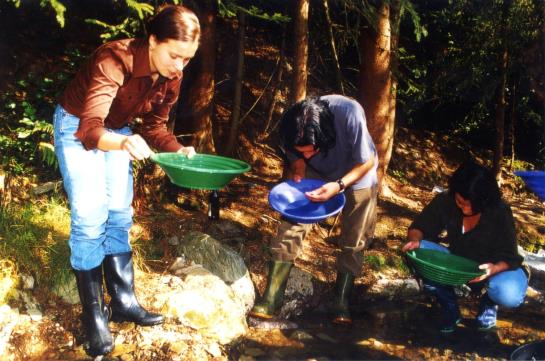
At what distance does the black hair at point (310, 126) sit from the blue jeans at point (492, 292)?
1.29 m

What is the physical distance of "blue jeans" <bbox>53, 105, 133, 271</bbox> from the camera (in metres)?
2.69

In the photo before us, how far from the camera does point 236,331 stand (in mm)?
3484

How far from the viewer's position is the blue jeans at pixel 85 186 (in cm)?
269

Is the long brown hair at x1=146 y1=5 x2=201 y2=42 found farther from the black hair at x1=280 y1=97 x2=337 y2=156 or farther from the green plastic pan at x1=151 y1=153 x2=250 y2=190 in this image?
the black hair at x1=280 y1=97 x2=337 y2=156

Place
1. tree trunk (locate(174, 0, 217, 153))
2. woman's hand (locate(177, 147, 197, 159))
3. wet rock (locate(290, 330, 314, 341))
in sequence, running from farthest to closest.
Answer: tree trunk (locate(174, 0, 217, 153)) → wet rock (locate(290, 330, 314, 341)) → woman's hand (locate(177, 147, 197, 159))

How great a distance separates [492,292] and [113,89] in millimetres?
3009

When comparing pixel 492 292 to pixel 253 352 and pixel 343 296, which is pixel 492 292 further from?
pixel 253 352

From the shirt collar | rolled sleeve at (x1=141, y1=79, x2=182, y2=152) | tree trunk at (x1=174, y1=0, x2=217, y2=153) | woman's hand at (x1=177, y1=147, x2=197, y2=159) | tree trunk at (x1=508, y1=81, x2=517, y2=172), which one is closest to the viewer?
the shirt collar

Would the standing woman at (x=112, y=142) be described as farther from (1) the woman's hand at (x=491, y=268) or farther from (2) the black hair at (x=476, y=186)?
(1) the woman's hand at (x=491, y=268)

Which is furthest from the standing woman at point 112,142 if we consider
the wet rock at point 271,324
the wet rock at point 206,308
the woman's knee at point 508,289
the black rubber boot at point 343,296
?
the woman's knee at point 508,289

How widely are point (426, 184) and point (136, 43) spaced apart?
6.22 m

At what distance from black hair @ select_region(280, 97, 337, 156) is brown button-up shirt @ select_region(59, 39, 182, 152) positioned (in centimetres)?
80

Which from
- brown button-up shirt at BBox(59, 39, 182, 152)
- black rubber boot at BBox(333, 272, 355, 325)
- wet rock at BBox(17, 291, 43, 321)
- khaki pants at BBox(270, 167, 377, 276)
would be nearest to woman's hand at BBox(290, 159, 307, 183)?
khaki pants at BBox(270, 167, 377, 276)

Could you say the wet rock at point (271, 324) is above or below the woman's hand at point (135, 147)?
below
